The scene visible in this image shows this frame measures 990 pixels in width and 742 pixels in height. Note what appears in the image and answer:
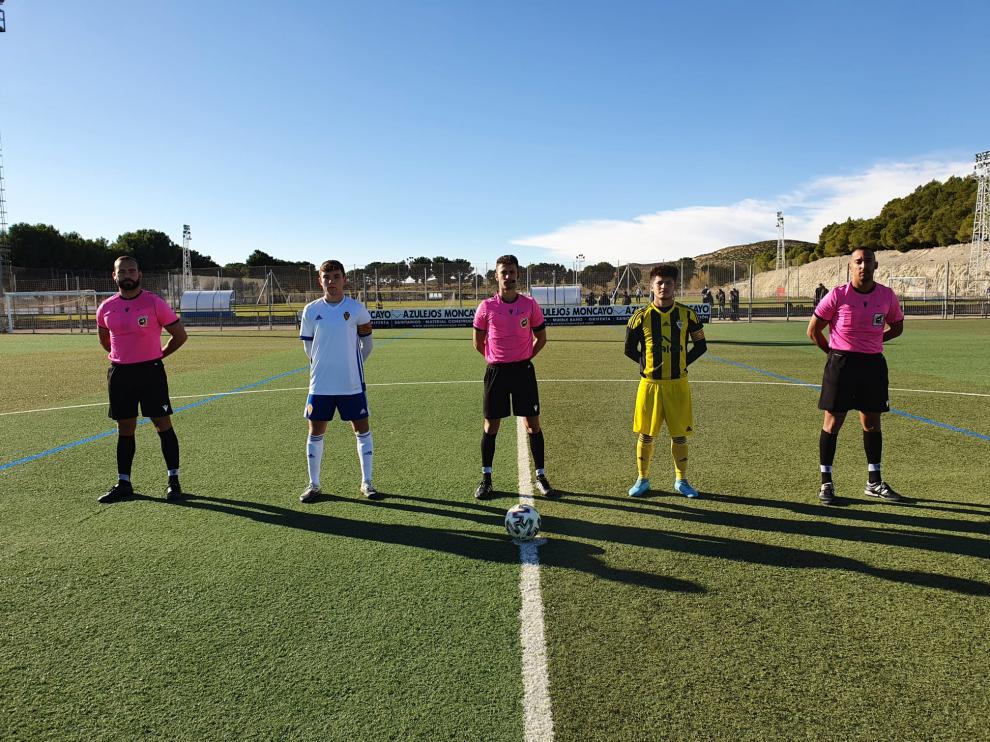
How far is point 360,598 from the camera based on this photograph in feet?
Answer: 11.8

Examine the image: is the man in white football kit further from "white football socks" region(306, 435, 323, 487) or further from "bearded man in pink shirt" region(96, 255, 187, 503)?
"bearded man in pink shirt" region(96, 255, 187, 503)

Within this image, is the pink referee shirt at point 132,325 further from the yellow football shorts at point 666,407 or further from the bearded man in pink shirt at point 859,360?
the bearded man in pink shirt at point 859,360

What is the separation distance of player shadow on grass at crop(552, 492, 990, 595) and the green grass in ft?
0.08

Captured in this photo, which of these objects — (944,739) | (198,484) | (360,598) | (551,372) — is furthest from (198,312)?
(944,739)

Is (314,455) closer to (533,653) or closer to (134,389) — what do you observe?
(134,389)

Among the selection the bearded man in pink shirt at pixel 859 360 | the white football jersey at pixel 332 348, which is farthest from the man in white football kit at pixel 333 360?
the bearded man in pink shirt at pixel 859 360

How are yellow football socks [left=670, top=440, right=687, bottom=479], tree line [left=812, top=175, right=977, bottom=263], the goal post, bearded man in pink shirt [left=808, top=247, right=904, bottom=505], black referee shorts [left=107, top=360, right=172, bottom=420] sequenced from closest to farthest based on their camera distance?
bearded man in pink shirt [left=808, top=247, right=904, bottom=505]
yellow football socks [left=670, top=440, right=687, bottom=479]
black referee shorts [left=107, top=360, right=172, bottom=420]
the goal post
tree line [left=812, top=175, right=977, bottom=263]

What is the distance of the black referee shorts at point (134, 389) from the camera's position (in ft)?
18.1

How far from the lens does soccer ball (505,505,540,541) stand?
4344mm

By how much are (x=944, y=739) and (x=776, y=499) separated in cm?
290

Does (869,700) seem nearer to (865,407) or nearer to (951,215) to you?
(865,407)

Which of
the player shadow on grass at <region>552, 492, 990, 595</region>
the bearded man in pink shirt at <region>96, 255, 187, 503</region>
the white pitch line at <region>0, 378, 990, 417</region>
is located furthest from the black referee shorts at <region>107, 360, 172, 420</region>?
the white pitch line at <region>0, 378, 990, 417</region>

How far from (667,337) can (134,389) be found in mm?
4675

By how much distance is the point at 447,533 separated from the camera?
4551 mm
